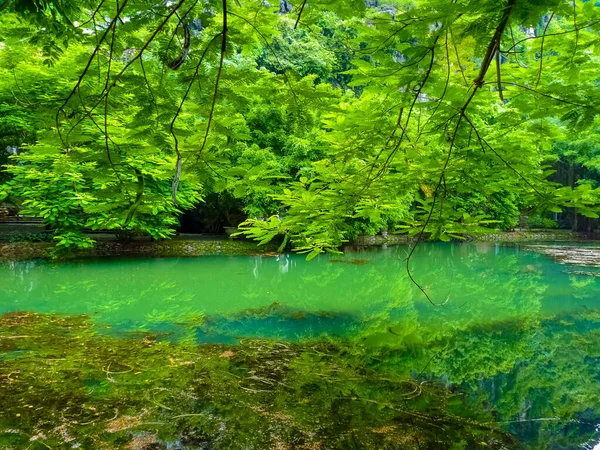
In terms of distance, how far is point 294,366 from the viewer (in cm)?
352

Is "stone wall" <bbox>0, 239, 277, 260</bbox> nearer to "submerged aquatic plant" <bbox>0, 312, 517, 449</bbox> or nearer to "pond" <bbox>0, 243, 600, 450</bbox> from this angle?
"pond" <bbox>0, 243, 600, 450</bbox>

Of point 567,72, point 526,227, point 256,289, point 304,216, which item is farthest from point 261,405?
point 526,227

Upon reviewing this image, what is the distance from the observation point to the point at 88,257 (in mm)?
11141

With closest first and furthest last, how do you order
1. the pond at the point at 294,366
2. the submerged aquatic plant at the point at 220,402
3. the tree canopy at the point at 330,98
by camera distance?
the tree canopy at the point at 330,98, the submerged aquatic plant at the point at 220,402, the pond at the point at 294,366

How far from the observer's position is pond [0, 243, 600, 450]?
2434mm

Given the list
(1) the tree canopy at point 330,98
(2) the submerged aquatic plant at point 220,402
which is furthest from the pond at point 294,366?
(1) the tree canopy at point 330,98

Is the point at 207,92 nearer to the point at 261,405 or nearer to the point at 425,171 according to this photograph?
the point at 425,171

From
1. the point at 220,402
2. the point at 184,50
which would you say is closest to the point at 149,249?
the point at 220,402

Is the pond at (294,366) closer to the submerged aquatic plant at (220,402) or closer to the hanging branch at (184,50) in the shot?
the submerged aquatic plant at (220,402)

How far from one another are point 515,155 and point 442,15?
1.43 m

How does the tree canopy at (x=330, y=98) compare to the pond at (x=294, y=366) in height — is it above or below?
above

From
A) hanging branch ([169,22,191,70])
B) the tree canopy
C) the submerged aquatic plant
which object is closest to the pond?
the submerged aquatic plant

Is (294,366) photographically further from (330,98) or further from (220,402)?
(330,98)

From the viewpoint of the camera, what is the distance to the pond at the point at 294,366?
2.43 metres
